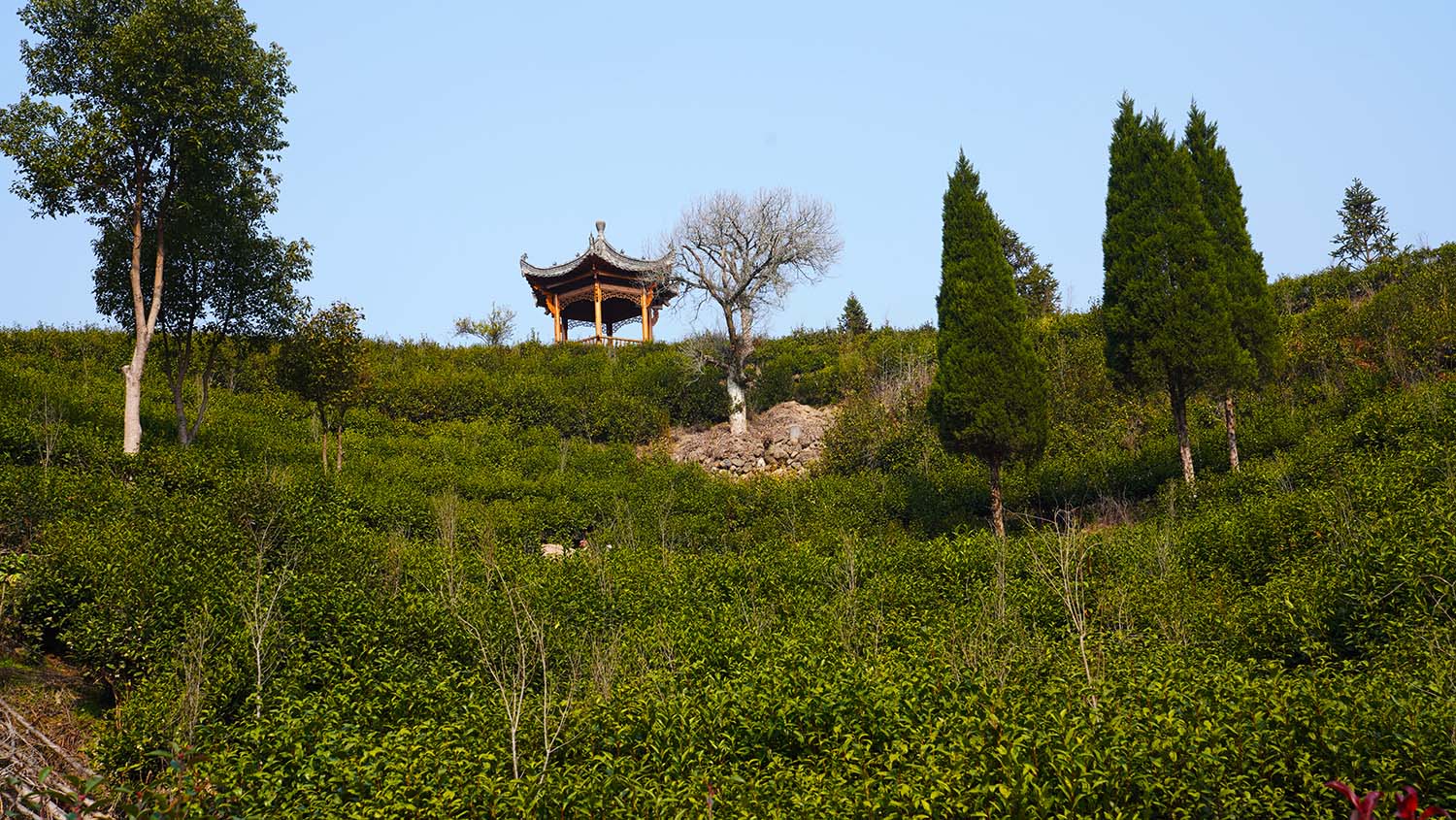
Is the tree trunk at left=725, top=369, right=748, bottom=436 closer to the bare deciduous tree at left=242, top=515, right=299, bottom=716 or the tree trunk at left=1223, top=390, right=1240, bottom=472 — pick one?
the tree trunk at left=1223, top=390, right=1240, bottom=472

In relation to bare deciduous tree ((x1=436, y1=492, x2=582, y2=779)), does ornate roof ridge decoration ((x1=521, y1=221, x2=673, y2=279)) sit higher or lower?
higher

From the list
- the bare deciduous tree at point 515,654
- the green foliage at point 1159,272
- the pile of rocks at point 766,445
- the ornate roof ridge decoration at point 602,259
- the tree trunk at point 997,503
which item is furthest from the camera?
the ornate roof ridge decoration at point 602,259

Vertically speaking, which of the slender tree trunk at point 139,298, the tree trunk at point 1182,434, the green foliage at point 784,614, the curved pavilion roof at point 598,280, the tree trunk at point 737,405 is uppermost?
the curved pavilion roof at point 598,280

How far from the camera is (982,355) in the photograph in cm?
1575

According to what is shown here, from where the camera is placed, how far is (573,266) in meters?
31.6

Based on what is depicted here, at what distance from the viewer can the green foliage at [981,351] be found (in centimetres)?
1559

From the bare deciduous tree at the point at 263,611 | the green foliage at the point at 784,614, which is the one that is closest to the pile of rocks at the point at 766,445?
the green foliage at the point at 784,614

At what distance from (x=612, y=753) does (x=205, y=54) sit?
13191 millimetres

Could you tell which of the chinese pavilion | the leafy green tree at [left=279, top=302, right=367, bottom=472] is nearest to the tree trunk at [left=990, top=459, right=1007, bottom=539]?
the leafy green tree at [left=279, top=302, right=367, bottom=472]

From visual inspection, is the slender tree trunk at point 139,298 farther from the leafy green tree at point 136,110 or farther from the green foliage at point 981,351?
the green foliage at point 981,351

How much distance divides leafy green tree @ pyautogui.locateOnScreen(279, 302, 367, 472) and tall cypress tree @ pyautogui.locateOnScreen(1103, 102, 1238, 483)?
12917mm

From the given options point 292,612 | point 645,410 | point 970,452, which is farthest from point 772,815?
point 645,410

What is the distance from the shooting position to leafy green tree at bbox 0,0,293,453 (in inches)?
576

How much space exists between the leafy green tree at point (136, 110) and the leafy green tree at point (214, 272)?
0.41 metres
